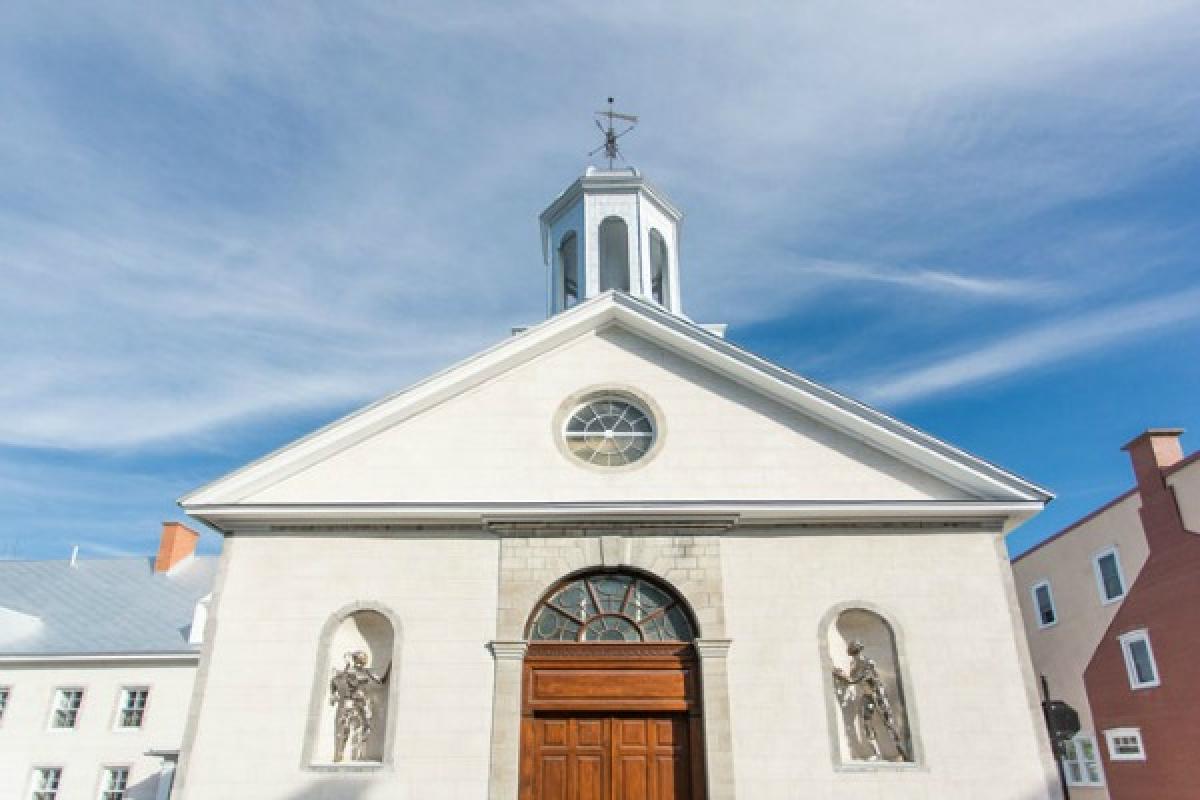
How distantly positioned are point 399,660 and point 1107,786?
19.0m

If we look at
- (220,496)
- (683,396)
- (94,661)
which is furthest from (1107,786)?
(94,661)

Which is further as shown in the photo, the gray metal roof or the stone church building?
the gray metal roof

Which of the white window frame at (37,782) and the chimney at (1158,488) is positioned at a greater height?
the chimney at (1158,488)

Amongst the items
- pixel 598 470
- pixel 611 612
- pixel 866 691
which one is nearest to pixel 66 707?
pixel 611 612

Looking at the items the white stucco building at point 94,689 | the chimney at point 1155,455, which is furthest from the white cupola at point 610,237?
the white stucco building at point 94,689

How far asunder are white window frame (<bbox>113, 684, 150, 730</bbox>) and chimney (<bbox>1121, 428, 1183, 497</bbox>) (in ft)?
85.7

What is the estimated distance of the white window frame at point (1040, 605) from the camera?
2412 cm

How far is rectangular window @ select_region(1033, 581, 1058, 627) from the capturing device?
24312mm

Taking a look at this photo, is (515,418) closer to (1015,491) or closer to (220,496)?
(220,496)

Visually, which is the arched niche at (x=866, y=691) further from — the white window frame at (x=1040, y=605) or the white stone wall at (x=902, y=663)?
the white window frame at (x=1040, y=605)

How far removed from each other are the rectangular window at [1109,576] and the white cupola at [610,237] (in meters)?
13.4

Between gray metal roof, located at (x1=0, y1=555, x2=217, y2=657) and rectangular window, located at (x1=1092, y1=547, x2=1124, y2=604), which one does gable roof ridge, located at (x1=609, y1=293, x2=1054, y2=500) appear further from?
gray metal roof, located at (x1=0, y1=555, x2=217, y2=657)

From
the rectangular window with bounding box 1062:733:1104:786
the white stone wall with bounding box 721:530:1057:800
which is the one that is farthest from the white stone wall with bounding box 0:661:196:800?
the rectangular window with bounding box 1062:733:1104:786

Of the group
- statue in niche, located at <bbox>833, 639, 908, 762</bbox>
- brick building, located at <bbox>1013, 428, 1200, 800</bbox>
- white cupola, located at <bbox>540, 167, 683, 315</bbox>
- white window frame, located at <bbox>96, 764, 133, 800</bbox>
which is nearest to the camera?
statue in niche, located at <bbox>833, 639, 908, 762</bbox>
